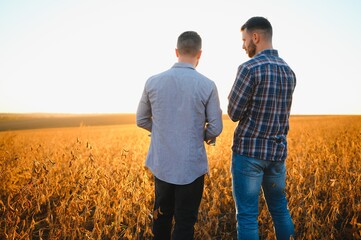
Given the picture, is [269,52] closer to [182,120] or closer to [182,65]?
[182,65]

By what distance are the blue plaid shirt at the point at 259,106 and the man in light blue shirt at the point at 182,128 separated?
7.8 inches

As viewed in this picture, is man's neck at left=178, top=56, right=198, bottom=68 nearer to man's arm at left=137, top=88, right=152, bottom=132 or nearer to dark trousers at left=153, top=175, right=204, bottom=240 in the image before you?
man's arm at left=137, top=88, right=152, bottom=132

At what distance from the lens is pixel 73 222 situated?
323 centimetres

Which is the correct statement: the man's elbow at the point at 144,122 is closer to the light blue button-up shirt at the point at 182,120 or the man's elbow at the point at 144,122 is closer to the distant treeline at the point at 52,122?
the light blue button-up shirt at the point at 182,120

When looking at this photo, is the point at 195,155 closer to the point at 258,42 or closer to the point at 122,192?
the point at 258,42

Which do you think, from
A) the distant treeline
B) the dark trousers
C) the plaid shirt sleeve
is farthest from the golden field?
the distant treeline

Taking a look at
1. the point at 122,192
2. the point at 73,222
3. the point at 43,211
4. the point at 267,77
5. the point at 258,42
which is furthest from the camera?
the point at 43,211

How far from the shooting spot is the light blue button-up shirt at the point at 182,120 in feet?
7.70

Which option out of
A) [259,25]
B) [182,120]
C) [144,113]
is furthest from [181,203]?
[259,25]

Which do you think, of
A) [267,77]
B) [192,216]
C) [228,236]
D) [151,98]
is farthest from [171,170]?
[228,236]

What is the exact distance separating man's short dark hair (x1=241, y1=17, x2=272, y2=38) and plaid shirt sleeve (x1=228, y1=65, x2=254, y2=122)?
387 mm

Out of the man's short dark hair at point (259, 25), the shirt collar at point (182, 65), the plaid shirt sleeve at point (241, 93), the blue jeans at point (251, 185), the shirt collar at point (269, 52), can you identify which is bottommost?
the blue jeans at point (251, 185)

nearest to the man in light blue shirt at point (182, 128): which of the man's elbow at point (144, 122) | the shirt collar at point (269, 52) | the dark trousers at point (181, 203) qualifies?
the dark trousers at point (181, 203)

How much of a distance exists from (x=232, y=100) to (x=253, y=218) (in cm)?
102
